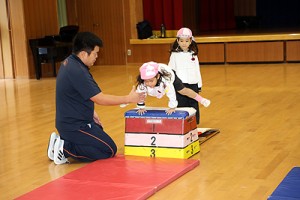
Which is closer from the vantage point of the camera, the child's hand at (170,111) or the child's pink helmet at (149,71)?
the child's pink helmet at (149,71)

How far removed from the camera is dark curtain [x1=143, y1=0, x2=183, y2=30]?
12.5 metres

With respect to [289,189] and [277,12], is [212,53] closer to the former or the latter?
[277,12]

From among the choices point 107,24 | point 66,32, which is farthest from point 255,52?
point 66,32

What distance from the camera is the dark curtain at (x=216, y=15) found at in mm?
15742

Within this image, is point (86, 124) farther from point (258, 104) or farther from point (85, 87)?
point (258, 104)

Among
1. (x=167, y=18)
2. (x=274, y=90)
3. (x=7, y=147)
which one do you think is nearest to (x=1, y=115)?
(x=7, y=147)

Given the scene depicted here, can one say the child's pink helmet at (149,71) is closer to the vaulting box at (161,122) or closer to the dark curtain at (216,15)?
the vaulting box at (161,122)

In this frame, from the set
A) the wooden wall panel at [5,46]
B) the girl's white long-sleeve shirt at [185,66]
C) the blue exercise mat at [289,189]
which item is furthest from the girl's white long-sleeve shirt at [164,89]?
the wooden wall panel at [5,46]

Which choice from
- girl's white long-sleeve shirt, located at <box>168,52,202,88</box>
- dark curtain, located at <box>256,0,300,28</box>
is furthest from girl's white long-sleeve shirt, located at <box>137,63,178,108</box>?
dark curtain, located at <box>256,0,300,28</box>

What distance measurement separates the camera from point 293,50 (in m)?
11.3

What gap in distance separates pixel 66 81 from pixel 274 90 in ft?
13.4

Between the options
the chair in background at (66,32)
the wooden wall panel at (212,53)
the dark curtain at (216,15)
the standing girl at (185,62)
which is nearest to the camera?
the standing girl at (185,62)

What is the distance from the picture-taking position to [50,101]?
8.54 metres

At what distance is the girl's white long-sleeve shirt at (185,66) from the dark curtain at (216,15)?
9.89 meters
